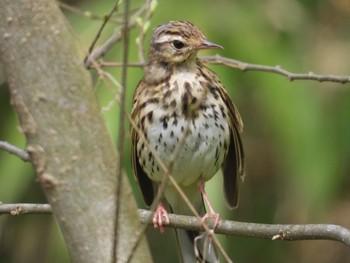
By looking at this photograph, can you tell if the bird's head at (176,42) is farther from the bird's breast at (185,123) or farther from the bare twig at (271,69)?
the bare twig at (271,69)

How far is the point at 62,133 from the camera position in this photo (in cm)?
223

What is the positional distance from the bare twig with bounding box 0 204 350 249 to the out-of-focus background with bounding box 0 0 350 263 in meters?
1.14

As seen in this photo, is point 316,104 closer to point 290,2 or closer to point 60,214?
point 290,2

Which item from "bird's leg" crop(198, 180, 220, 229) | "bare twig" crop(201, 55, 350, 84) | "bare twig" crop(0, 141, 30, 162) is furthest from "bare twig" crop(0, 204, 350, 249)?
"bare twig" crop(201, 55, 350, 84)

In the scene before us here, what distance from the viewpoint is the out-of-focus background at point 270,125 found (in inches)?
192

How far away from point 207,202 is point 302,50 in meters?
1.42

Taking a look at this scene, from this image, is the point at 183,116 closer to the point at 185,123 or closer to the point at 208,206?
the point at 185,123

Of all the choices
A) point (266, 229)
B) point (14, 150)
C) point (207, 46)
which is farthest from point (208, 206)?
point (14, 150)

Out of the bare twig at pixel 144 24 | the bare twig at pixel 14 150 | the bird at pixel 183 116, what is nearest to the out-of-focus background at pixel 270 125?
the bird at pixel 183 116

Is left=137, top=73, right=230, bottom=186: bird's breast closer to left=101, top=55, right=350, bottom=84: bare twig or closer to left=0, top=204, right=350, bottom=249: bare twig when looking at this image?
left=101, top=55, right=350, bottom=84: bare twig

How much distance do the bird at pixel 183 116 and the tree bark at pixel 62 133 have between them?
1549 mm

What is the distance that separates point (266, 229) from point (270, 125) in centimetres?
221

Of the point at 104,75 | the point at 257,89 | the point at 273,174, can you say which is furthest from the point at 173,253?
the point at 104,75

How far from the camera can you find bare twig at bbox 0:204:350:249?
9.78 ft
